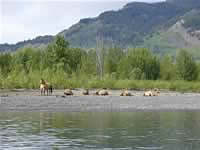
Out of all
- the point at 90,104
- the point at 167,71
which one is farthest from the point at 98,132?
the point at 167,71

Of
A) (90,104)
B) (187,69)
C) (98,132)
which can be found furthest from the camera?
(187,69)

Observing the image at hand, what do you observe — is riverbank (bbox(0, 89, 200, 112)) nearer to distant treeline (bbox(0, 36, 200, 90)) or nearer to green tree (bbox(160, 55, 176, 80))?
distant treeline (bbox(0, 36, 200, 90))

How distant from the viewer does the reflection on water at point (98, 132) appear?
64.7 ft

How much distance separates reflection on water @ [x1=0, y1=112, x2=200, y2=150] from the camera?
777 inches

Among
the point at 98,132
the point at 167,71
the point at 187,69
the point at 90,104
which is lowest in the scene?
the point at 98,132

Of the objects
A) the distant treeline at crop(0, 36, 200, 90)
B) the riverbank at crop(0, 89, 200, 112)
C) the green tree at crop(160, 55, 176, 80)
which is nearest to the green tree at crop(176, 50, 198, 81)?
the distant treeline at crop(0, 36, 200, 90)

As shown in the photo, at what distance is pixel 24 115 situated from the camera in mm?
32812

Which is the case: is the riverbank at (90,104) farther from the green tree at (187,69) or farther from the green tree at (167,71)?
the green tree at (167,71)

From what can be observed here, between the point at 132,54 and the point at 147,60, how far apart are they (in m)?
3.06

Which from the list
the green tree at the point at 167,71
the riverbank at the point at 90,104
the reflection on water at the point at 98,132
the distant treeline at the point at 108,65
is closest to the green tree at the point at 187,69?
the distant treeline at the point at 108,65

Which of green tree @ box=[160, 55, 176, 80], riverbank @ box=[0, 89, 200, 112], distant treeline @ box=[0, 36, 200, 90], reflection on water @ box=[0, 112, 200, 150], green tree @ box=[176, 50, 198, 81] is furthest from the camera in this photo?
green tree @ box=[160, 55, 176, 80]

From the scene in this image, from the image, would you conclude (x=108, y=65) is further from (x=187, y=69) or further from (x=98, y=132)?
(x=98, y=132)

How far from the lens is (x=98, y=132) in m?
23.9

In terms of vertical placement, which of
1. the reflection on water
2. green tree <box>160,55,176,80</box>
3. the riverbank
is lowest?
the reflection on water
